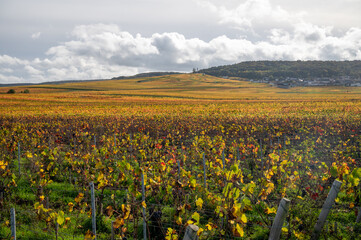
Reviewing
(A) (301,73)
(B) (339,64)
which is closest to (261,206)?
(A) (301,73)

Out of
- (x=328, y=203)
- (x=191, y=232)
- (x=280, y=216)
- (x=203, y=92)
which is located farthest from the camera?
(x=203, y=92)

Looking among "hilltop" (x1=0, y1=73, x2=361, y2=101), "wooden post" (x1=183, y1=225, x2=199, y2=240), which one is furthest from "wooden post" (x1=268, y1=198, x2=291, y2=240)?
"hilltop" (x1=0, y1=73, x2=361, y2=101)

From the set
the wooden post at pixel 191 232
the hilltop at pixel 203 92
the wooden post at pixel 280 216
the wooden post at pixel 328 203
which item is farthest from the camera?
the hilltop at pixel 203 92

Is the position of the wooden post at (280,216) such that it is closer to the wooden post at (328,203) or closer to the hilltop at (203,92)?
the wooden post at (328,203)

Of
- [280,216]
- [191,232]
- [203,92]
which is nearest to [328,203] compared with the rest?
[280,216]

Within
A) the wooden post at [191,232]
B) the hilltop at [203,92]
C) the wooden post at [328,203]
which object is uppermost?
the hilltop at [203,92]

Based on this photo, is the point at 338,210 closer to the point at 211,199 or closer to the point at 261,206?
the point at 261,206

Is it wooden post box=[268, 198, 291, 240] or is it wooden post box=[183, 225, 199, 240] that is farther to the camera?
wooden post box=[268, 198, 291, 240]

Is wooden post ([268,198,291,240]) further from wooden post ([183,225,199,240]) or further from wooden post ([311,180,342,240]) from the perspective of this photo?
wooden post ([183,225,199,240])

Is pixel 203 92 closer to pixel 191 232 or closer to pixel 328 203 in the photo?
pixel 328 203

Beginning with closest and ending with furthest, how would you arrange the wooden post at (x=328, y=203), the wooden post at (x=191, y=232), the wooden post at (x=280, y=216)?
the wooden post at (x=191, y=232) → the wooden post at (x=280, y=216) → the wooden post at (x=328, y=203)

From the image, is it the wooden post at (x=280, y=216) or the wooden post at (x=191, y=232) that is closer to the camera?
the wooden post at (x=191, y=232)

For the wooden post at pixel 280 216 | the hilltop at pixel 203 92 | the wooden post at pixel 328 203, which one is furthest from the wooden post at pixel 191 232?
the hilltop at pixel 203 92

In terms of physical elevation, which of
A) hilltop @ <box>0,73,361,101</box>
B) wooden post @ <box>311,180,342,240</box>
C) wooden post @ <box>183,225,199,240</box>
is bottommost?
wooden post @ <box>311,180,342,240</box>
